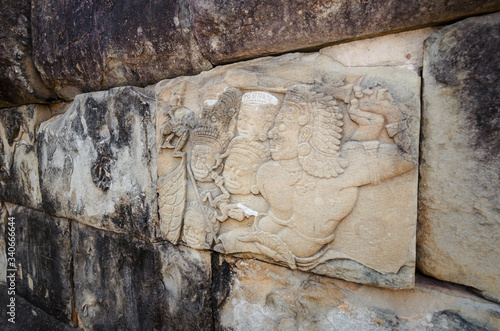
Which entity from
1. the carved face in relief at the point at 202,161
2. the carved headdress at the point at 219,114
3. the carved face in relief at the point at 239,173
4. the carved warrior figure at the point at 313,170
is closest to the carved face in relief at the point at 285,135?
the carved warrior figure at the point at 313,170

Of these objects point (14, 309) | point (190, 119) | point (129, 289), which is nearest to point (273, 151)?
point (190, 119)

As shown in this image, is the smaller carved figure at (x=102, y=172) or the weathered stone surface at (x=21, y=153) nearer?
the smaller carved figure at (x=102, y=172)

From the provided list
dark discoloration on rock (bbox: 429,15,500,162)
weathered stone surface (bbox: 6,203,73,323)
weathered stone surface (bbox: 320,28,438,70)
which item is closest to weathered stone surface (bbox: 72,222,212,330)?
weathered stone surface (bbox: 6,203,73,323)

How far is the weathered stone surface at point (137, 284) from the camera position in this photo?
190cm

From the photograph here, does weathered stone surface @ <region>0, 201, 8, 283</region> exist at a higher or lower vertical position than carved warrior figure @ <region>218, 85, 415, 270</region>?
lower

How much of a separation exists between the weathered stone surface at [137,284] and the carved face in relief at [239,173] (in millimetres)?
530

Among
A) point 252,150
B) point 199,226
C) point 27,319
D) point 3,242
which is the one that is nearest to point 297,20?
point 252,150

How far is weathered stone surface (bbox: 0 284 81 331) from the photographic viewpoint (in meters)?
2.75

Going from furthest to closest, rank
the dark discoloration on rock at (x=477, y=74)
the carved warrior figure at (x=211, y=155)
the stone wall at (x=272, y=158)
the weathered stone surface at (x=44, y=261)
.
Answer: the weathered stone surface at (x=44, y=261) < the carved warrior figure at (x=211, y=155) < the stone wall at (x=272, y=158) < the dark discoloration on rock at (x=477, y=74)

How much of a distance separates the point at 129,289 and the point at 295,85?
1835 millimetres

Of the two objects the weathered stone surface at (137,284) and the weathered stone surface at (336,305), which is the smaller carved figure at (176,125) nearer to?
the weathered stone surface at (137,284)

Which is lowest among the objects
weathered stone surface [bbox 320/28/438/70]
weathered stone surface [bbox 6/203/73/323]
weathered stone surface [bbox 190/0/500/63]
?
weathered stone surface [bbox 6/203/73/323]

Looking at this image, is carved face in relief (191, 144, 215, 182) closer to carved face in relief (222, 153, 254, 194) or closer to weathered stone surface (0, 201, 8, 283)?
carved face in relief (222, 153, 254, 194)

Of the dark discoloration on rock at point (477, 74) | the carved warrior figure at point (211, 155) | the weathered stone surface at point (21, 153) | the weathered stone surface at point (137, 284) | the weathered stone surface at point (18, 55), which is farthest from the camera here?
the weathered stone surface at point (21, 153)
